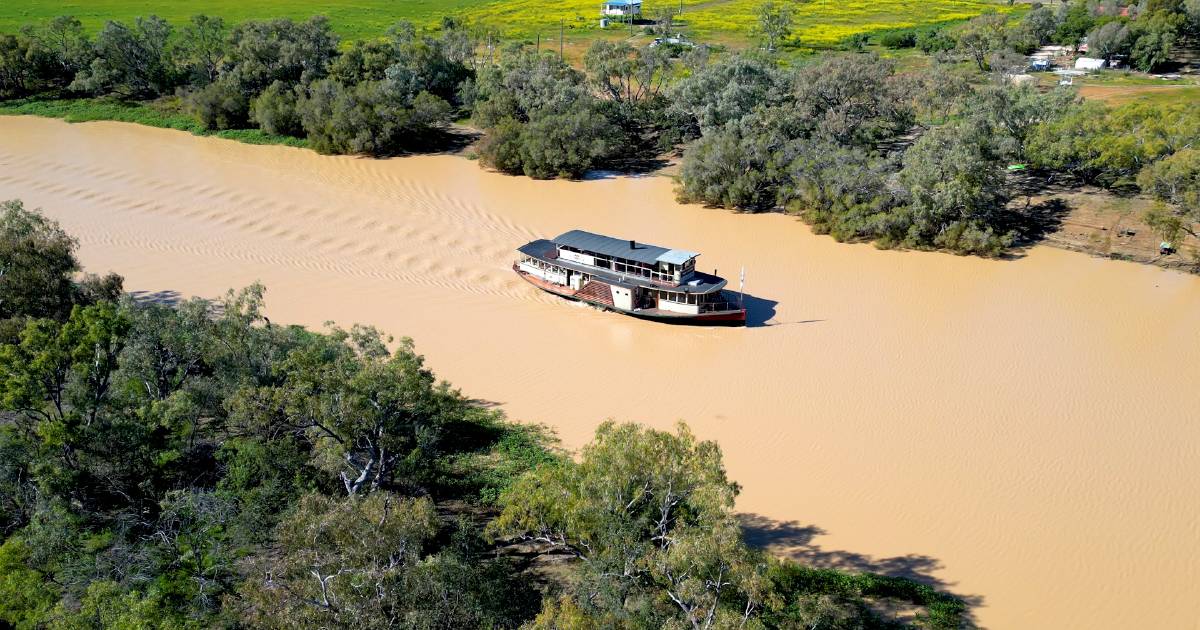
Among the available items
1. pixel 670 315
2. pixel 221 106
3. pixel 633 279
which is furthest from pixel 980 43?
pixel 221 106

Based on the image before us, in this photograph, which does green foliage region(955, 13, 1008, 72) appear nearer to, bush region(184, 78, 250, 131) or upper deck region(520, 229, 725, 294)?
upper deck region(520, 229, 725, 294)

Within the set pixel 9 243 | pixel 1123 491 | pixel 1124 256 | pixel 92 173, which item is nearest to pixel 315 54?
pixel 92 173

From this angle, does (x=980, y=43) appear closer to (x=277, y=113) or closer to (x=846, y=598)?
(x=277, y=113)

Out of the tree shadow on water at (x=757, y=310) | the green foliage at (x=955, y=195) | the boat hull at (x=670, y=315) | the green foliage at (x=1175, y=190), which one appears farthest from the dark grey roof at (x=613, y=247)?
the green foliage at (x=1175, y=190)

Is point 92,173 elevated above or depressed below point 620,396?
above

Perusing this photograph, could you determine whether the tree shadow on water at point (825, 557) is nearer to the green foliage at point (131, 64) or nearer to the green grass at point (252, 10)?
the green foliage at point (131, 64)

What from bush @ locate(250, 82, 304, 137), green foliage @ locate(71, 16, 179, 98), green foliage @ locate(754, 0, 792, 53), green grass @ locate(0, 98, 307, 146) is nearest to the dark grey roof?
bush @ locate(250, 82, 304, 137)

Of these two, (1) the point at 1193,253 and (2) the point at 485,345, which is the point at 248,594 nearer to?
(2) the point at 485,345
